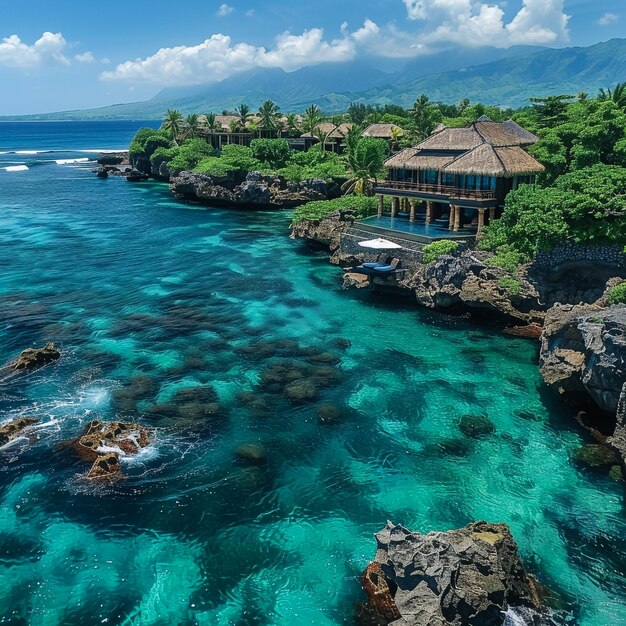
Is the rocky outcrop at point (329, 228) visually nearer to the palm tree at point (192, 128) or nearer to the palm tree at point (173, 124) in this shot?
the palm tree at point (192, 128)

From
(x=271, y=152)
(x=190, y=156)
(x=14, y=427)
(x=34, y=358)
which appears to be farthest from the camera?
(x=190, y=156)

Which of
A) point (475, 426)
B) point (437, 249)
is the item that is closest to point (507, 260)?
point (437, 249)

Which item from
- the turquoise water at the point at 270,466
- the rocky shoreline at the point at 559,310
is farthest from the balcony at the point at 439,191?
the turquoise water at the point at 270,466

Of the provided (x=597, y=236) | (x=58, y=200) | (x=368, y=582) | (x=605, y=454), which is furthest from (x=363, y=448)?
(x=58, y=200)

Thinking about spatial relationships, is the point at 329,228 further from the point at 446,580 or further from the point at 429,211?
the point at 446,580

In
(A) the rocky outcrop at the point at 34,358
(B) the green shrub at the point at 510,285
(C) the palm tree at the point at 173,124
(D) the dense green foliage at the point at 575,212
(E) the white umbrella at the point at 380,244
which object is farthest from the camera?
(C) the palm tree at the point at 173,124

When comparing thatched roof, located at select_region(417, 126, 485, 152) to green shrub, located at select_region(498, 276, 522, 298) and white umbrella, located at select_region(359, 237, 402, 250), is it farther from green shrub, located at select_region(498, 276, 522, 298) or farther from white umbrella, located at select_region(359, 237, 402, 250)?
green shrub, located at select_region(498, 276, 522, 298)

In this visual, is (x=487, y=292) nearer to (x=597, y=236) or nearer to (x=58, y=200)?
(x=597, y=236)
